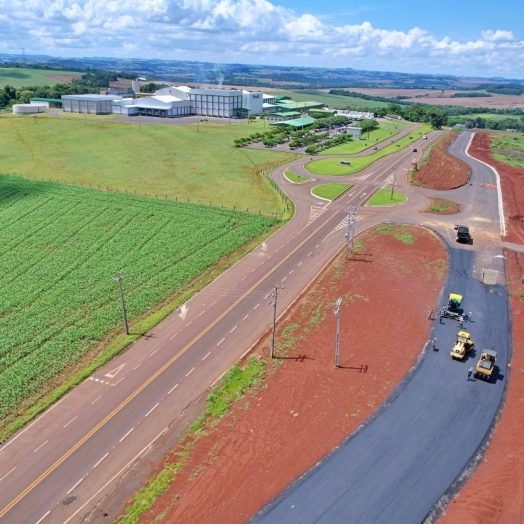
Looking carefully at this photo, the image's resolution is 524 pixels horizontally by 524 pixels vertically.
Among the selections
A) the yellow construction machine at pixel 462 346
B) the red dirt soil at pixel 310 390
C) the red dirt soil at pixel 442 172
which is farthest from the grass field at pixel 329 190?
the yellow construction machine at pixel 462 346

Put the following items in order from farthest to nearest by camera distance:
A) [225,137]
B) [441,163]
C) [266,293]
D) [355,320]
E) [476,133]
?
1. [476,133]
2. [225,137]
3. [441,163]
4. [266,293]
5. [355,320]

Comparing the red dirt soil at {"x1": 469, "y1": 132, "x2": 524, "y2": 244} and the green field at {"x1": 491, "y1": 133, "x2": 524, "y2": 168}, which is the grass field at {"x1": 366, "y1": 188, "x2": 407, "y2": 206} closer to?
the red dirt soil at {"x1": 469, "y1": 132, "x2": 524, "y2": 244}

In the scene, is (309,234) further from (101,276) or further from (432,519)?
(432,519)

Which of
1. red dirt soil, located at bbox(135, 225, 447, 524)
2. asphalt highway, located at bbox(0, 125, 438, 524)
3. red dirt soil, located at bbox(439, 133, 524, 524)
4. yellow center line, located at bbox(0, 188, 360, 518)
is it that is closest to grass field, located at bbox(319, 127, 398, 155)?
asphalt highway, located at bbox(0, 125, 438, 524)

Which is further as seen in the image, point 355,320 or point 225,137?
point 225,137

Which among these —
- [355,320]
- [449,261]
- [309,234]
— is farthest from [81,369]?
[449,261]

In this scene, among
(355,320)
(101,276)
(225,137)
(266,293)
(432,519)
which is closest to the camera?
(432,519)

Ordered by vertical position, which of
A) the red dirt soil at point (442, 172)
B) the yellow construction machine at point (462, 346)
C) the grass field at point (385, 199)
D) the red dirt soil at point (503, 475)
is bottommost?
the red dirt soil at point (503, 475)

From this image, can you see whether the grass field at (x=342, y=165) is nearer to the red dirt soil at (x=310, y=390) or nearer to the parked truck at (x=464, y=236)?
the parked truck at (x=464, y=236)
